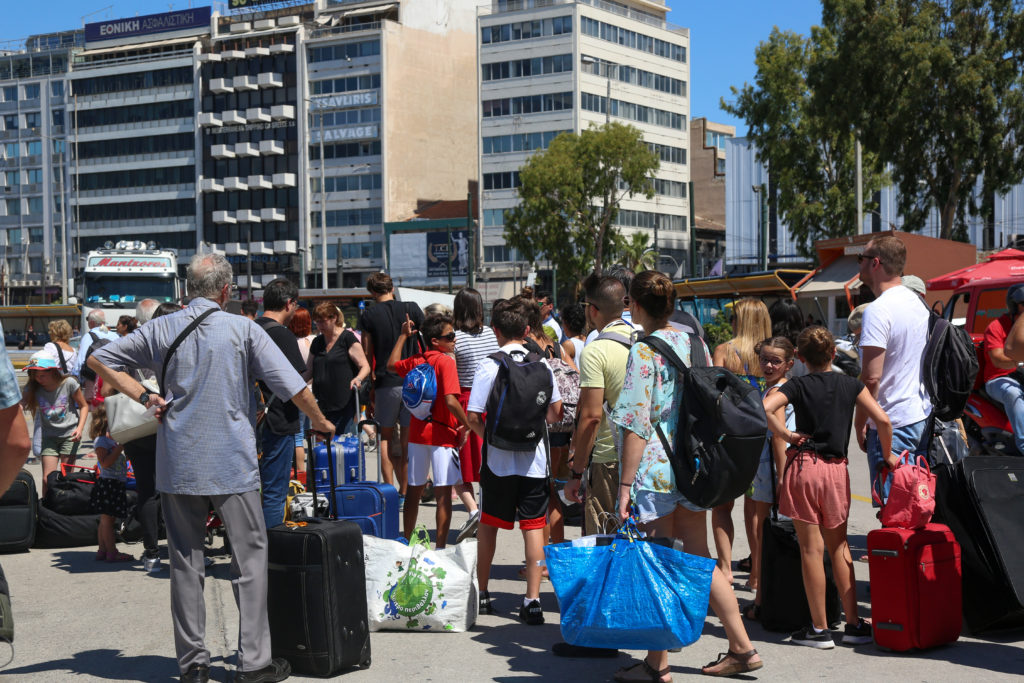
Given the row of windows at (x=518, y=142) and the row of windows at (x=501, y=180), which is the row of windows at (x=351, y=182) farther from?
the row of windows at (x=518, y=142)

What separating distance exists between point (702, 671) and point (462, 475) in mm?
2877

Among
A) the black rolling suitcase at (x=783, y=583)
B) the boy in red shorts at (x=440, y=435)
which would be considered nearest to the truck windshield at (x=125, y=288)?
the boy in red shorts at (x=440, y=435)

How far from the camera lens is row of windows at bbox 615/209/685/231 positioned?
81.6 m

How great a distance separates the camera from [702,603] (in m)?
4.88

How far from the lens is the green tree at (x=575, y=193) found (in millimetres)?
61219

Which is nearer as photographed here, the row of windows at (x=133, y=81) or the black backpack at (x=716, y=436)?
the black backpack at (x=716, y=436)

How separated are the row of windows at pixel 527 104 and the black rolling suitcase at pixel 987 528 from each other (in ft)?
249

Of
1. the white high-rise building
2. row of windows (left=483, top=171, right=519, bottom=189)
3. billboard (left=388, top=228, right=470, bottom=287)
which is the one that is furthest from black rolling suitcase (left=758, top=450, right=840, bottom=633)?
row of windows (left=483, top=171, right=519, bottom=189)

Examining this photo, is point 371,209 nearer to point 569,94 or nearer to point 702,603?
point 569,94

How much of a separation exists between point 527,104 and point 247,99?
25.2 meters

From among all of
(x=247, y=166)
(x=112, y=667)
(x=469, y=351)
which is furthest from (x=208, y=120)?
(x=112, y=667)

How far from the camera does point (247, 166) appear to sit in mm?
93312

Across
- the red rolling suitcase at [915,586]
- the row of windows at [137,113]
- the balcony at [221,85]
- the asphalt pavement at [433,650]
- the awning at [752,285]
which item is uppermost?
the balcony at [221,85]

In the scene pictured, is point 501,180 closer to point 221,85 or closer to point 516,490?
point 221,85
